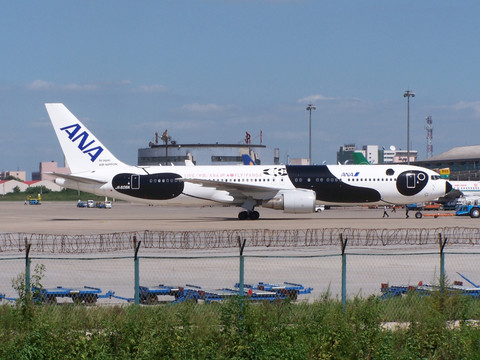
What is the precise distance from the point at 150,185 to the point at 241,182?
21.5ft

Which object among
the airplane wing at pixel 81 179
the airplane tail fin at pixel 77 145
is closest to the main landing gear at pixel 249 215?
the airplane tail fin at pixel 77 145

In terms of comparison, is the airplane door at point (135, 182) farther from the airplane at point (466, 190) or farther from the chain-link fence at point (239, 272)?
the airplane at point (466, 190)

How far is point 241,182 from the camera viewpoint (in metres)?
54.9

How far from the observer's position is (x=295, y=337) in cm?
1355

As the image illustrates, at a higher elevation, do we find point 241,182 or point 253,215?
point 241,182

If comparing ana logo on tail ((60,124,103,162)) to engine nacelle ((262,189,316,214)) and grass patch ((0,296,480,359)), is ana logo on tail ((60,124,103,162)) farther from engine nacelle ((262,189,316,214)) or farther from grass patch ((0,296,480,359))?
grass patch ((0,296,480,359))

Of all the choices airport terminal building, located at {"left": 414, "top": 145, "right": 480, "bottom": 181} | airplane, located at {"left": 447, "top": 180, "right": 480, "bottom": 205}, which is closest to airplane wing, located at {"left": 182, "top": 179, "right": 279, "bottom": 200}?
airplane, located at {"left": 447, "top": 180, "right": 480, "bottom": 205}

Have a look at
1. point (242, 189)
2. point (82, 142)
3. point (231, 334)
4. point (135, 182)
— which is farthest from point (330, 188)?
point (231, 334)

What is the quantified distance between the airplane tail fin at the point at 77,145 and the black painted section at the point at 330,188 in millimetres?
13750

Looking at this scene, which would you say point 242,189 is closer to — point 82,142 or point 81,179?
point 81,179

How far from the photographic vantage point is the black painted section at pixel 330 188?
5250 centimetres

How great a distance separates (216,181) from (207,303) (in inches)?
1413

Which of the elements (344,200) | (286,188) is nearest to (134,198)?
(286,188)

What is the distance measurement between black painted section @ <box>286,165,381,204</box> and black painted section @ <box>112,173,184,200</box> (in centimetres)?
869
